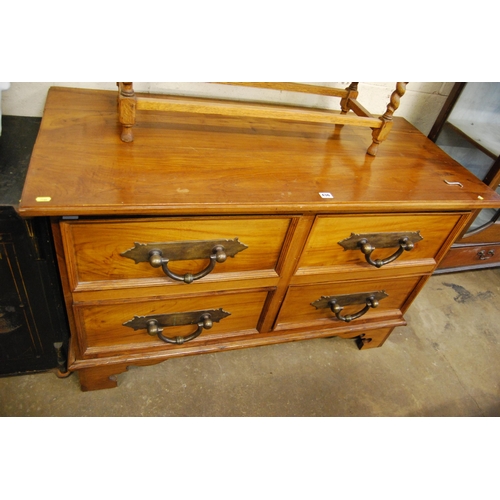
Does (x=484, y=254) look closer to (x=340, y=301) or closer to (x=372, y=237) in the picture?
(x=340, y=301)

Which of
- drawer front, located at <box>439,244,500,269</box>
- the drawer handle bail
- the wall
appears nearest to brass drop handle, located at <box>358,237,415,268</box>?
the drawer handle bail

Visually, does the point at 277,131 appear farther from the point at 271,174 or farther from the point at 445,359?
the point at 445,359

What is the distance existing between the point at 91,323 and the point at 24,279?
0.22 m

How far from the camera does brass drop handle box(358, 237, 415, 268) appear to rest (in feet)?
3.60

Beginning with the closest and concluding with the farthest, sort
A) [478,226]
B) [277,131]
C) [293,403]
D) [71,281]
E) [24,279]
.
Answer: [71,281] → [24,279] → [277,131] → [293,403] → [478,226]

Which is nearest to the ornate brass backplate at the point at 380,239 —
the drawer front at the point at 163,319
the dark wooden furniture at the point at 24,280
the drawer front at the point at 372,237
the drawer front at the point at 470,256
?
the drawer front at the point at 372,237

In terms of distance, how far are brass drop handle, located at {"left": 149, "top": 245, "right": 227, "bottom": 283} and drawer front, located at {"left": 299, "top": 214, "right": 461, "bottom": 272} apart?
270 mm

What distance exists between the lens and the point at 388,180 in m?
1.09

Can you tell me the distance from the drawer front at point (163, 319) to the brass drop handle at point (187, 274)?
0.15 m

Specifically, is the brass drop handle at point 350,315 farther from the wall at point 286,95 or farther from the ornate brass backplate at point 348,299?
the wall at point 286,95

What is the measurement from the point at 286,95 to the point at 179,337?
96 centimetres

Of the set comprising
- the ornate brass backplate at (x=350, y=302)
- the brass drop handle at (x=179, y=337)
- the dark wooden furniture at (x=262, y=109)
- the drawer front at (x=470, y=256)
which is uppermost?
the dark wooden furniture at (x=262, y=109)

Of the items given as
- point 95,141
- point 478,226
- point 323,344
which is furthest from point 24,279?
point 478,226

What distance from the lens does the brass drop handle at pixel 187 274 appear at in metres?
0.91
